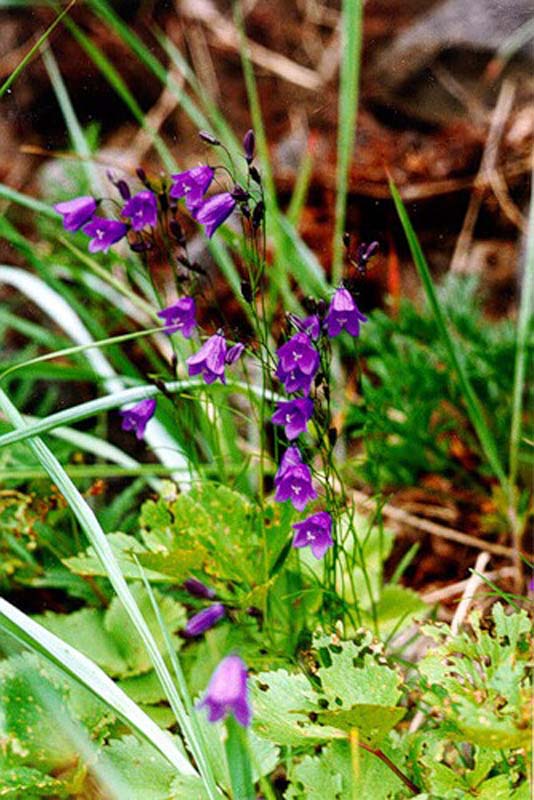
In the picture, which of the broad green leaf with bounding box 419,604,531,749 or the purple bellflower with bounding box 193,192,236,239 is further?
the purple bellflower with bounding box 193,192,236,239

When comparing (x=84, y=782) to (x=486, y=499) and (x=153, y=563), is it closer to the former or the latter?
(x=153, y=563)

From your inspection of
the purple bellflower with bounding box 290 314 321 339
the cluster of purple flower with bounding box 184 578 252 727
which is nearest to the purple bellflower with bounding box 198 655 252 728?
the cluster of purple flower with bounding box 184 578 252 727

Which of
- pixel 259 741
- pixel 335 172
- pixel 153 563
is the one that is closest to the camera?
pixel 259 741

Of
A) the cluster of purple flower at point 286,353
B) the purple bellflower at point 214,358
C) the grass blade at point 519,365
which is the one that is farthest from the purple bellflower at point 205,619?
the grass blade at point 519,365

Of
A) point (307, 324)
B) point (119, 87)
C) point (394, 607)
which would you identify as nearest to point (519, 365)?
point (394, 607)

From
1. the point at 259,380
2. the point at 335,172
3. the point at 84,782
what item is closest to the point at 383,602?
the point at 84,782

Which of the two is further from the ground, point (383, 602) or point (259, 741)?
point (383, 602)

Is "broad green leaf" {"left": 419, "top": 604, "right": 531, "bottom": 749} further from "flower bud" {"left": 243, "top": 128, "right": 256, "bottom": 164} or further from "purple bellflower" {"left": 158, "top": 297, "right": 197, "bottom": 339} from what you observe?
"flower bud" {"left": 243, "top": 128, "right": 256, "bottom": 164}

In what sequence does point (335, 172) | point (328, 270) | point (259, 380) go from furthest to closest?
point (335, 172) < point (328, 270) < point (259, 380)
